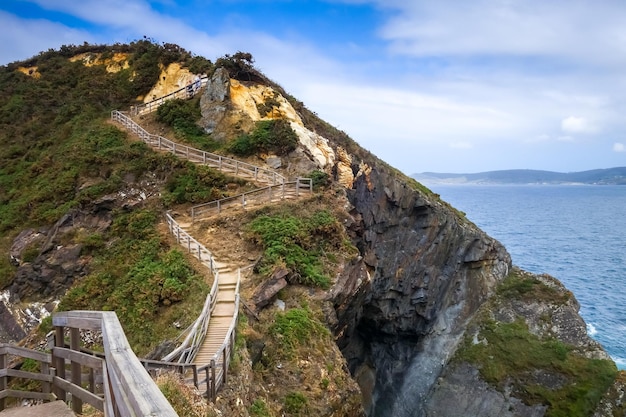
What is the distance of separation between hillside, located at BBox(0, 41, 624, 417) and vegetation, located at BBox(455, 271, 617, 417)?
10cm

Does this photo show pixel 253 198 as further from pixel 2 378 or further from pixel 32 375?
pixel 32 375

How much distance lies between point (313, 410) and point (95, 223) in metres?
16.2

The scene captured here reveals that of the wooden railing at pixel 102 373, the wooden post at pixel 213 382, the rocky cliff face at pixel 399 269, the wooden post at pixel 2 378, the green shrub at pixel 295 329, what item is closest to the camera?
the wooden railing at pixel 102 373

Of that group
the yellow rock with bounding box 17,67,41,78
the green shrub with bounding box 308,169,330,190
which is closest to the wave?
the green shrub with bounding box 308,169,330,190

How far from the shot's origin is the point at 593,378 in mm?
28750

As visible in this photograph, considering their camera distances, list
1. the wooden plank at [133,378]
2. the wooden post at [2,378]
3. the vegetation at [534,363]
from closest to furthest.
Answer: the wooden plank at [133,378]
the wooden post at [2,378]
the vegetation at [534,363]

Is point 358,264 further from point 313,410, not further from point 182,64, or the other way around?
point 182,64

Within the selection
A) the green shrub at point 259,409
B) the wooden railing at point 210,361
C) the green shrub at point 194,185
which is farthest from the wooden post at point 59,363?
the green shrub at point 194,185

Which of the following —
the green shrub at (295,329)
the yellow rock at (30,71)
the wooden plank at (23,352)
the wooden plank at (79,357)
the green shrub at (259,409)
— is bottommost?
the green shrub at (259,409)

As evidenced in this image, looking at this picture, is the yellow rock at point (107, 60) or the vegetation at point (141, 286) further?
the yellow rock at point (107, 60)

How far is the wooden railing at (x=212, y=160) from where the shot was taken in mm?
27375

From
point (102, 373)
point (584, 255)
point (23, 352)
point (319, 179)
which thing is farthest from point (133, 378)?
point (584, 255)

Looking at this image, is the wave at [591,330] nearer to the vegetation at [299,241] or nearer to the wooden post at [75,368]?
the vegetation at [299,241]

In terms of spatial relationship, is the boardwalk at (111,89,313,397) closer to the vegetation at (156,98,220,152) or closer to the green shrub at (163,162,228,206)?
the green shrub at (163,162,228,206)
